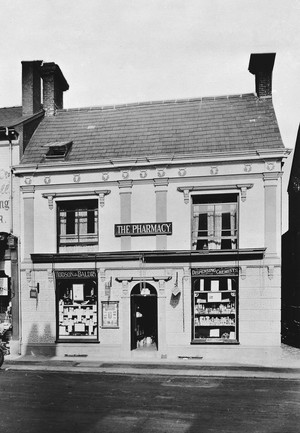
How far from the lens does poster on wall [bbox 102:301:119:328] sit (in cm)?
1892

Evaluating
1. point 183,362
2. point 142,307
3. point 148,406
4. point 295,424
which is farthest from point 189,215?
point 295,424

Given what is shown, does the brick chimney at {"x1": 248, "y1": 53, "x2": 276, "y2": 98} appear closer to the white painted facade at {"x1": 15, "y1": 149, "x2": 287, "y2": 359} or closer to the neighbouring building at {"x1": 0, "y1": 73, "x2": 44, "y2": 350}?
the white painted facade at {"x1": 15, "y1": 149, "x2": 287, "y2": 359}

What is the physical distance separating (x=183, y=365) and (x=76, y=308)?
5201 millimetres

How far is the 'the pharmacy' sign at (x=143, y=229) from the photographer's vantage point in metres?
18.6

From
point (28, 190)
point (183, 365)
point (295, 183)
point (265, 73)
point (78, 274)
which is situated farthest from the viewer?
point (295, 183)

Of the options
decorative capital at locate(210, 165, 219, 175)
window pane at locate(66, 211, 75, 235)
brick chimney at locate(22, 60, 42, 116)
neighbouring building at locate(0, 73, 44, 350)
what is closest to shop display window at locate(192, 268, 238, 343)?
decorative capital at locate(210, 165, 219, 175)

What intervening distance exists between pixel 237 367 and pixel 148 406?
6080 mm

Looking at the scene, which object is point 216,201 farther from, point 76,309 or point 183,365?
point 76,309

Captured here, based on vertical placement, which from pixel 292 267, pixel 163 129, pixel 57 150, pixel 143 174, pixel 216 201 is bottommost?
pixel 292 267

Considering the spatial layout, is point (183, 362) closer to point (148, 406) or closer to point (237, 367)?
point (237, 367)

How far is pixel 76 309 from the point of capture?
1950 centimetres

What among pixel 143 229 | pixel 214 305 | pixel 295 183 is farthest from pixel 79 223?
pixel 295 183

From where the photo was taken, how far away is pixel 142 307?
Result: 1959 centimetres

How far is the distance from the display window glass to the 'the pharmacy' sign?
2367 mm
